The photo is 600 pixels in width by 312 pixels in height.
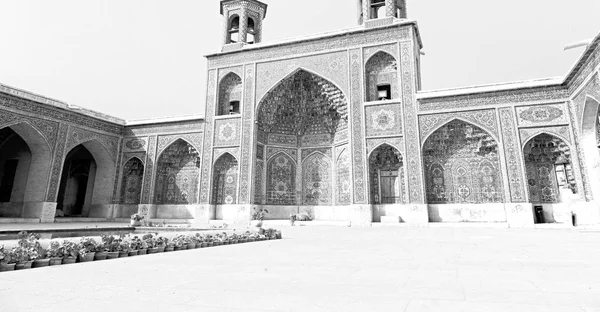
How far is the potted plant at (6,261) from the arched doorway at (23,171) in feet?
39.0

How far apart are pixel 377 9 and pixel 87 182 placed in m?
15.6

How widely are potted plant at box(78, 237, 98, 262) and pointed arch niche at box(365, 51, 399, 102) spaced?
35.2ft

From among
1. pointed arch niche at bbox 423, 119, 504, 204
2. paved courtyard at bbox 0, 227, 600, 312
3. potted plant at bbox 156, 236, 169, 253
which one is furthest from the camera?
pointed arch niche at bbox 423, 119, 504, 204

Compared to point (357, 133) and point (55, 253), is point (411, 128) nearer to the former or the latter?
point (357, 133)

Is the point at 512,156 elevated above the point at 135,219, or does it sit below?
above

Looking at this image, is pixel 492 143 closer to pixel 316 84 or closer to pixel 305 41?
pixel 316 84

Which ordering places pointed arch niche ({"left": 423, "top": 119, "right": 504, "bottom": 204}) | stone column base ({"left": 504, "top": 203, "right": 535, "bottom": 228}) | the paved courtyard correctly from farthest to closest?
pointed arch niche ({"left": 423, "top": 119, "right": 504, "bottom": 204})
stone column base ({"left": 504, "top": 203, "right": 535, "bottom": 228})
the paved courtyard

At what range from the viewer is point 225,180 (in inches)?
558

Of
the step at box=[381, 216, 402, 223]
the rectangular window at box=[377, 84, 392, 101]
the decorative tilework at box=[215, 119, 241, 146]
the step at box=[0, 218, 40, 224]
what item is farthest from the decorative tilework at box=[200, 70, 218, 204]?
the rectangular window at box=[377, 84, 392, 101]

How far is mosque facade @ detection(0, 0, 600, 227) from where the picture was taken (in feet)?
35.3

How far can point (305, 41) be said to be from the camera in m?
13.8

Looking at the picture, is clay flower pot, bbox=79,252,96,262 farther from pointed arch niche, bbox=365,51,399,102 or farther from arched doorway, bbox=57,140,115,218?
arched doorway, bbox=57,140,115,218

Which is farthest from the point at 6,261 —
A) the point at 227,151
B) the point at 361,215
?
Answer: the point at 227,151

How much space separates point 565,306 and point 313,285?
4.30 ft
